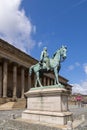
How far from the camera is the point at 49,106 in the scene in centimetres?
1800

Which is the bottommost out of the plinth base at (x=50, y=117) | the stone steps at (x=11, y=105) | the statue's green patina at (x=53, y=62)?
the stone steps at (x=11, y=105)

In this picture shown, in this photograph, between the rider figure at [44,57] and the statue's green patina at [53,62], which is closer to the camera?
the statue's green patina at [53,62]

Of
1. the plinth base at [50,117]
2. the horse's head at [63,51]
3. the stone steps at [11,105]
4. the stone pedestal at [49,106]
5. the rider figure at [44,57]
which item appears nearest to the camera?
the plinth base at [50,117]

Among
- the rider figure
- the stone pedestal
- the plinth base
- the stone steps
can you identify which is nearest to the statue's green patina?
the rider figure

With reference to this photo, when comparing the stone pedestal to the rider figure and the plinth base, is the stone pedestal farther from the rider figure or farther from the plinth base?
the rider figure

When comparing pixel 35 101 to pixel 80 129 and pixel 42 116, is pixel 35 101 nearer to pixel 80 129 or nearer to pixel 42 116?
pixel 42 116

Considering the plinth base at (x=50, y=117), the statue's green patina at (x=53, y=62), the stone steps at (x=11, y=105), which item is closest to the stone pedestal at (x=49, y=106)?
the plinth base at (x=50, y=117)

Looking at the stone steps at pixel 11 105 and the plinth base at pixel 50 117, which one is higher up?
the plinth base at pixel 50 117

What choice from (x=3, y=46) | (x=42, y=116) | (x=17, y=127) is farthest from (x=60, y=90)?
(x=3, y=46)

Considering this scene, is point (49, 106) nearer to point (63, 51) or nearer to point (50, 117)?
point (50, 117)

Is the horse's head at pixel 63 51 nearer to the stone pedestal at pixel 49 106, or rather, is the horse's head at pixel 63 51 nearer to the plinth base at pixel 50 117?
the stone pedestal at pixel 49 106

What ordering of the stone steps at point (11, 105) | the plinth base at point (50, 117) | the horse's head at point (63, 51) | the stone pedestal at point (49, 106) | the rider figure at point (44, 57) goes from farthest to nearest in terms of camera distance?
1. the stone steps at point (11, 105)
2. the rider figure at point (44, 57)
3. the horse's head at point (63, 51)
4. the stone pedestal at point (49, 106)
5. the plinth base at point (50, 117)

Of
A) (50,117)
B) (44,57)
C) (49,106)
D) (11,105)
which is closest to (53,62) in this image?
(44,57)

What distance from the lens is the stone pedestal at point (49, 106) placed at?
1700 centimetres
